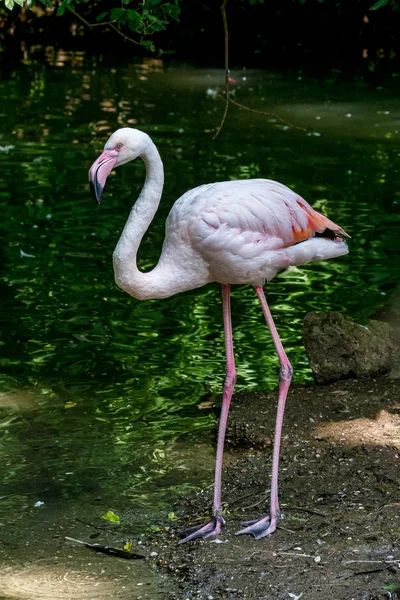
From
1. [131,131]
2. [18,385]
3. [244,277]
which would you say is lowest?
[18,385]

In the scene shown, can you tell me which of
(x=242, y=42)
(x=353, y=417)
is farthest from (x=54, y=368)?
(x=242, y=42)

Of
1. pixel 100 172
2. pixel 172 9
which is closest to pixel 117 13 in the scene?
pixel 172 9

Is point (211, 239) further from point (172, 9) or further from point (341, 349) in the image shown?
point (172, 9)

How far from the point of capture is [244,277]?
15.9 feet

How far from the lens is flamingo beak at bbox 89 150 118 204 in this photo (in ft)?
14.5

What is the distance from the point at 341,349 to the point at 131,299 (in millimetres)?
2227

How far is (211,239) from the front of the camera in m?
4.64

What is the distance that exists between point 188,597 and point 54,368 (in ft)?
9.30

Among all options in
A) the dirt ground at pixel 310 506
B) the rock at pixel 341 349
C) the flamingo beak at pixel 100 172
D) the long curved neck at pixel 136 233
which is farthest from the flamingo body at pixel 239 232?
the rock at pixel 341 349

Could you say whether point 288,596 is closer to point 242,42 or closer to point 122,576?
point 122,576

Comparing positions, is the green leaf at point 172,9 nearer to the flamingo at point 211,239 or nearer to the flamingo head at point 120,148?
the flamingo at point 211,239

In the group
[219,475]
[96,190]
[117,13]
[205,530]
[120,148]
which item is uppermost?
[117,13]

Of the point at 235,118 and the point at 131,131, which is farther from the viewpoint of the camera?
the point at 235,118

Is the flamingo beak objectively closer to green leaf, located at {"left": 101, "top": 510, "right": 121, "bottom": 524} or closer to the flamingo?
the flamingo
